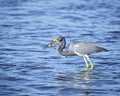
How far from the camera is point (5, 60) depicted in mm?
15148

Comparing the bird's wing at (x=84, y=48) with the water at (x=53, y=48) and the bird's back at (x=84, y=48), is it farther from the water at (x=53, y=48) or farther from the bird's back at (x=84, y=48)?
the water at (x=53, y=48)

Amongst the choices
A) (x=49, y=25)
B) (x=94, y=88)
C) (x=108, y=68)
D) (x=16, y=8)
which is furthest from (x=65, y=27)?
(x=94, y=88)

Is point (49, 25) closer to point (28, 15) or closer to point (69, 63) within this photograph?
point (28, 15)

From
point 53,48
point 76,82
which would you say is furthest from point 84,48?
point 53,48

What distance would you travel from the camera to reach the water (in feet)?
40.3

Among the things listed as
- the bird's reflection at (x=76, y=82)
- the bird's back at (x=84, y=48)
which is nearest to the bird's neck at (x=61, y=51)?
the bird's back at (x=84, y=48)

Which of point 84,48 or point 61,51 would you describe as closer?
point 84,48

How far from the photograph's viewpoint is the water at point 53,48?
12.3 meters

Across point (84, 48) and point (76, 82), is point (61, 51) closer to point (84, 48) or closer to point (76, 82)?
point (84, 48)

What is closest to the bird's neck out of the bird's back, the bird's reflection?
the bird's back

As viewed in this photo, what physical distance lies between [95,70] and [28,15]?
34.0ft

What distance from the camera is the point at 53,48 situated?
1722 centimetres

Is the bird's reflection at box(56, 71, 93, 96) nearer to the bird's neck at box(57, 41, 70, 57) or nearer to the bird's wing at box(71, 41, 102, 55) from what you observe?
the bird's wing at box(71, 41, 102, 55)

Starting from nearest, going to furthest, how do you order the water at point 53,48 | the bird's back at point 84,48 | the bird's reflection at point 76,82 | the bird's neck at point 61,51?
the bird's reflection at point 76,82 → the water at point 53,48 → the bird's back at point 84,48 → the bird's neck at point 61,51
